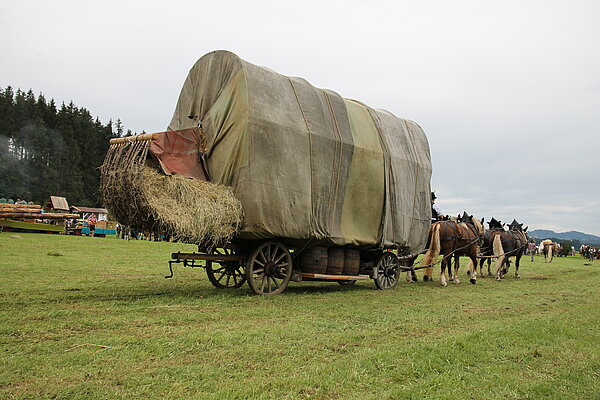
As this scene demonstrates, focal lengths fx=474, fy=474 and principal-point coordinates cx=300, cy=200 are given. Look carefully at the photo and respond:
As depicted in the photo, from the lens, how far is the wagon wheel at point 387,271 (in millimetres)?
12508

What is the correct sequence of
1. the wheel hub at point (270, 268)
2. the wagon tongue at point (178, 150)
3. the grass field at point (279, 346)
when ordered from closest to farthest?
the grass field at point (279, 346) < the wagon tongue at point (178, 150) < the wheel hub at point (270, 268)

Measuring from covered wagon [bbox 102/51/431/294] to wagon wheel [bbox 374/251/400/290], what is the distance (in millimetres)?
55

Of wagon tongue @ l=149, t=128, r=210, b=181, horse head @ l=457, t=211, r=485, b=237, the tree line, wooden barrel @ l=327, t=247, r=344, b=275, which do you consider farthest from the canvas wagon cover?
the tree line

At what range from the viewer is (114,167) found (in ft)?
26.4

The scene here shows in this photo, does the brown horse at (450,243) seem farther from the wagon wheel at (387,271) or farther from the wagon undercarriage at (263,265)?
the wagon undercarriage at (263,265)

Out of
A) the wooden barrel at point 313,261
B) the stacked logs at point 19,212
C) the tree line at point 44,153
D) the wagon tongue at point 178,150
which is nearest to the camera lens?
the wagon tongue at point 178,150

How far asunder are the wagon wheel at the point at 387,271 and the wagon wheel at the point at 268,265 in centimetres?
317

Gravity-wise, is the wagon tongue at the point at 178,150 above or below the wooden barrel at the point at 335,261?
above

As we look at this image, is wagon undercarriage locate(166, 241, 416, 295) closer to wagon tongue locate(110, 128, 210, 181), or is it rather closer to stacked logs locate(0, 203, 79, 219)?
wagon tongue locate(110, 128, 210, 181)

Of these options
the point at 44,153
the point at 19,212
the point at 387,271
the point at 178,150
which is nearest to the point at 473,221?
the point at 387,271

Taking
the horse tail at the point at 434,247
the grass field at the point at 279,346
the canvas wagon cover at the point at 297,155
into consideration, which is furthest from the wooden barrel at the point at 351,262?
the horse tail at the point at 434,247

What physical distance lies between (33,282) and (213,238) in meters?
4.50

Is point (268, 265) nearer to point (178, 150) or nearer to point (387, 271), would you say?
point (178, 150)

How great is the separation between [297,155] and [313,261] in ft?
8.18
